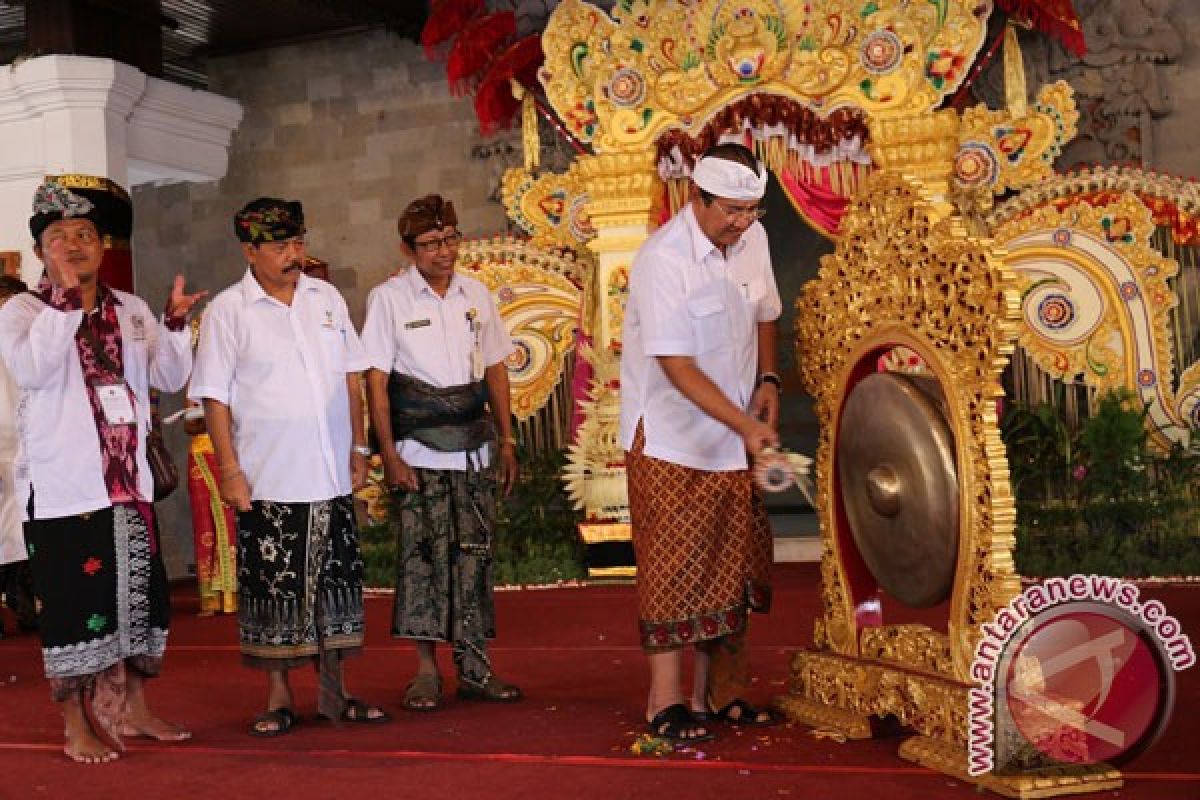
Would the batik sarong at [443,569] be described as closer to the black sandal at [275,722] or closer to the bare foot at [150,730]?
the black sandal at [275,722]

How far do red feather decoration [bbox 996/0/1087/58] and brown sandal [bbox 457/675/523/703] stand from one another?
507 cm

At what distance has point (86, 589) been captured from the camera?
3850mm

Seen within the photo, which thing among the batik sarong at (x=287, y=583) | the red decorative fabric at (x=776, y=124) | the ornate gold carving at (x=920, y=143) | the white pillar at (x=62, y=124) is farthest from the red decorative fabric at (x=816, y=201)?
the batik sarong at (x=287, y=583)

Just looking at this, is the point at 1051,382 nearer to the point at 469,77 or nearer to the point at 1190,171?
the point at 1190,171

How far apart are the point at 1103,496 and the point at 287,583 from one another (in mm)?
4656

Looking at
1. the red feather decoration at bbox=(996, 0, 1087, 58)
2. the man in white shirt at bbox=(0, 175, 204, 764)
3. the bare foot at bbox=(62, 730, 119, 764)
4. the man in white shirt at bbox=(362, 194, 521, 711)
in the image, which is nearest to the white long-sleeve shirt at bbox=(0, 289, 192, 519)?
the man in white shirt at bbox=(0, 175, 204, 764)

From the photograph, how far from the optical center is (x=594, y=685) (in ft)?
15.3

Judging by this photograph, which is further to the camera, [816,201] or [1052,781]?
[816,201]

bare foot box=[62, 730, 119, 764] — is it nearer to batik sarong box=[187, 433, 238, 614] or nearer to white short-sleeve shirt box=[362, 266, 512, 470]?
white short-sleeve shirt box=[362, 266, 512, 470]

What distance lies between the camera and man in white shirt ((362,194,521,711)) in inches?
176

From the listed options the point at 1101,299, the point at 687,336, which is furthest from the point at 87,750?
the point at 1101,299

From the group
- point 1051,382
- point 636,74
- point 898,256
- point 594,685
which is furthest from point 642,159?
point 898,256

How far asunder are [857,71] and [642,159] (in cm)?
124

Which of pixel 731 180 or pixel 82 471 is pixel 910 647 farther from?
pixel 82 471
